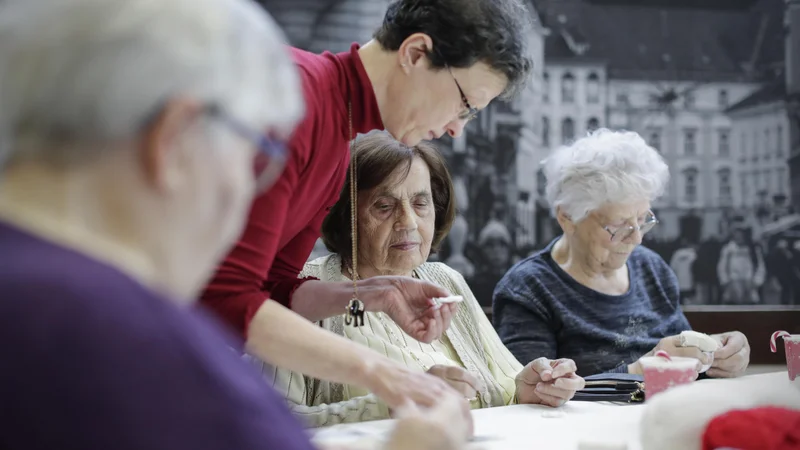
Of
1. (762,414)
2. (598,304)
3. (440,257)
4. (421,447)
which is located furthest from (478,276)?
(421,447)

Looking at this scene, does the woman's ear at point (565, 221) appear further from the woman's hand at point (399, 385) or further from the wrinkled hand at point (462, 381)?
the woman's hand at point (399, 385)

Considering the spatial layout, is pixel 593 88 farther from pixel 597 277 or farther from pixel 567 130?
pixel 597 277

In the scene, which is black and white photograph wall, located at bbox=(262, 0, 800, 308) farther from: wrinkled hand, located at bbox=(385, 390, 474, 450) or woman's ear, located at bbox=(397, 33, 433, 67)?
wrinkled hand, located at bbox=(385, 390, 474, 450)

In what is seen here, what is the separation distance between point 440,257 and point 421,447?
3.52 metres

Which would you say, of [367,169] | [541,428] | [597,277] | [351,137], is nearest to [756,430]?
[541,428]

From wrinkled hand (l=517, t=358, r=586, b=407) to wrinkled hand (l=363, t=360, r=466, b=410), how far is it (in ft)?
3.10

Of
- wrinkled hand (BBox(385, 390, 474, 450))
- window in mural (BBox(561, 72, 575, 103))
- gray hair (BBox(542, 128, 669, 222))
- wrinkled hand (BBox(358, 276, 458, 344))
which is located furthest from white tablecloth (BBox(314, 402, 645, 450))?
window in mural (BBox(561, 72, 575, 103))

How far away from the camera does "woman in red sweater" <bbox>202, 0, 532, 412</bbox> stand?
1451 millimetres

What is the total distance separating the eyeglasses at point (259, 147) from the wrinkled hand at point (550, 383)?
59.2 inches

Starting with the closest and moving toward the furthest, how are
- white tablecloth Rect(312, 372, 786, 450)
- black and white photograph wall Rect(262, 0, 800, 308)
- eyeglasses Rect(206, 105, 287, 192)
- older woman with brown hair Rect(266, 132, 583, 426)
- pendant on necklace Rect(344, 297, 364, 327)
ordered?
eyeglasses Rect(206, 105, 287, 192), white tablecloth Rect(312, 372, 786, 450), pendant on necklace Rect(344, 297, 364, 327), older woman with brown hair Rect(266, 132, 583, 426), black and white photograph wall Rect(262, 0, 800, 308)

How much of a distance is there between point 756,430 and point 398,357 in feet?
4.00

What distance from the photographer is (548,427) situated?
1.95 m

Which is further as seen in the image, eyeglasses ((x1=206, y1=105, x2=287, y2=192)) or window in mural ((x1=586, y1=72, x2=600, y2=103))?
window in mural ((x1=586, y1=72, x2=600, y2=103))

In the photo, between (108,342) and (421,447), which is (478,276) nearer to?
(421,447)
